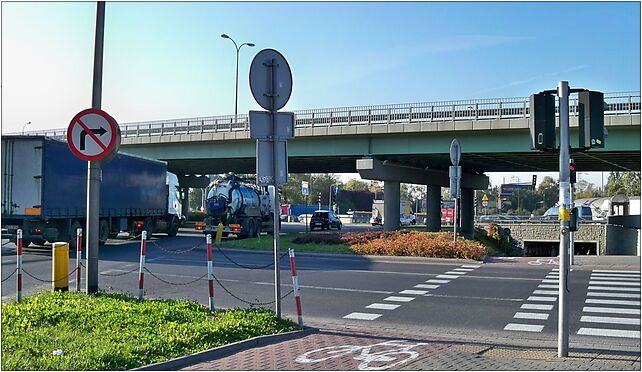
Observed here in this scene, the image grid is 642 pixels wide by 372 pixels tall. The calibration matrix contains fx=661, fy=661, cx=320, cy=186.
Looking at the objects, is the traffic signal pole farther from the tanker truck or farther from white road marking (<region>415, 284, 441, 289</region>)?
the tanker truck

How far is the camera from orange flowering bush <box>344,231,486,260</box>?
22516mm

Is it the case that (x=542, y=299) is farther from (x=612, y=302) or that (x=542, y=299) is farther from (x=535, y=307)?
(x=612, y=302)

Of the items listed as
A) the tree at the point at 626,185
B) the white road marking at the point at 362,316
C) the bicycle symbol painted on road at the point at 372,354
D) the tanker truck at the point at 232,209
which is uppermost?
the tree at the point at 626,185

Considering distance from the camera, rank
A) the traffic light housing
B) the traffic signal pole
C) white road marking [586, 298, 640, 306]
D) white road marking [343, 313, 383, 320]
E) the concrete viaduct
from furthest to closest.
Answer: the concrete viaduct → white road marking [586, 298, 640, 306] → white road marking [343, 313, 383, 320] → the traffic light housing → the traffic signal pole

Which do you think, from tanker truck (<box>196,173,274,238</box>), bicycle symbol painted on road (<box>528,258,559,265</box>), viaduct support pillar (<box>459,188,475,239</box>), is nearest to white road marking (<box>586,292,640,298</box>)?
bicycle symbol painted on road (<box>528,258,559,265</box>)

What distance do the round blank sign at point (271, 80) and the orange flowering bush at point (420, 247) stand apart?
561 inches

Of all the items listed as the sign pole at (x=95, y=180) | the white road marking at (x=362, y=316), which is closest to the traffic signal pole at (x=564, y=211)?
the white road marking at (x=362, y=316)

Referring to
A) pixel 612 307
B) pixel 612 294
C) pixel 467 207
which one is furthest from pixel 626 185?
pixel 612 307

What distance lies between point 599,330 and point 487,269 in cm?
971

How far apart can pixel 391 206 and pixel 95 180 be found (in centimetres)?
2911

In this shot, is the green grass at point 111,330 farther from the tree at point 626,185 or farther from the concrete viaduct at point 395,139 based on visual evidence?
the tree at point 626,185

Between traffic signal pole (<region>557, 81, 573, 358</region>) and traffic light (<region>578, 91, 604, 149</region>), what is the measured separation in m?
0.18

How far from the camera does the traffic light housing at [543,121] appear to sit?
7883 mm

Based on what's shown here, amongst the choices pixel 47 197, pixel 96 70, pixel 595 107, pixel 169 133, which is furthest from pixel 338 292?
pixel 169 133
